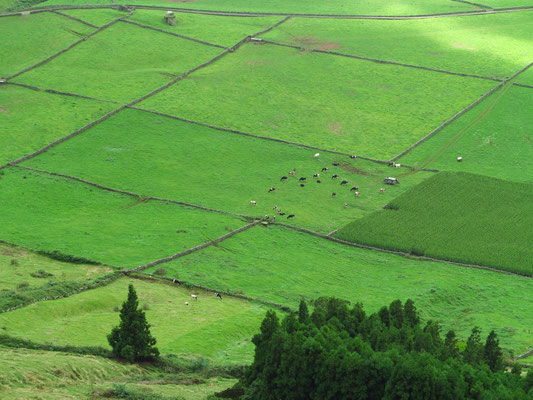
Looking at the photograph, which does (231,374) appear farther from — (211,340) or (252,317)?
(252,317)

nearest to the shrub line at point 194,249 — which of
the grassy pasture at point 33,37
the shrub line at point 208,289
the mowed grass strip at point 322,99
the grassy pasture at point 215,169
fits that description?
the shrub line at point 208,289

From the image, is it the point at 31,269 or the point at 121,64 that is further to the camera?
the point at 121,64

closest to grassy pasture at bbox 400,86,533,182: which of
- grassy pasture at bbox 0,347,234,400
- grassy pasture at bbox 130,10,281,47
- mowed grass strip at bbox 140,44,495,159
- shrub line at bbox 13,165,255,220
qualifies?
mowed grass strip at bbox 140,44,495,159

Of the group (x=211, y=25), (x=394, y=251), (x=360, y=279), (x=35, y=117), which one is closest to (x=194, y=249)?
(x=360, y=279)

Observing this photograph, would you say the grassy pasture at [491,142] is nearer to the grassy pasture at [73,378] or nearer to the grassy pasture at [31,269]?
the grassy pasture at [31,269]

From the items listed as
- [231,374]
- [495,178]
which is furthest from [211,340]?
[495,178]

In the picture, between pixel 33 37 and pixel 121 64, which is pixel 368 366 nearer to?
pixel 121 64

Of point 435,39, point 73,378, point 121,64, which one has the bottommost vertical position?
point 73,378
